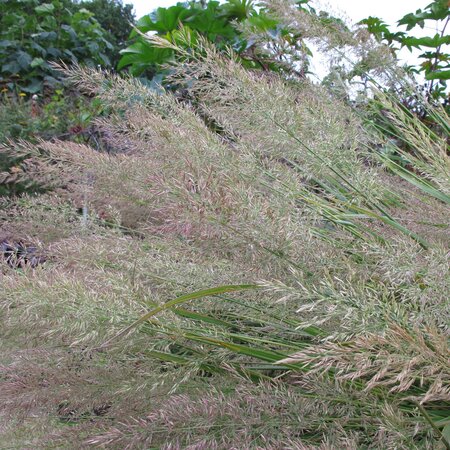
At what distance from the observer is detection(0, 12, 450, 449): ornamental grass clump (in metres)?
0.66

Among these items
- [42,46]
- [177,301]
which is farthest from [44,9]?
A: [177,301]

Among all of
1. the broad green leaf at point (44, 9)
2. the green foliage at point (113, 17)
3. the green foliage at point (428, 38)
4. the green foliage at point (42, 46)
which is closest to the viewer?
the green foliage at point (428, 38)

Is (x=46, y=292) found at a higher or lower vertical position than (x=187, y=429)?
higher

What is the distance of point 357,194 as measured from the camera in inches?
41.4

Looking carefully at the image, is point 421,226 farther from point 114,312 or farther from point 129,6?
point 129,6

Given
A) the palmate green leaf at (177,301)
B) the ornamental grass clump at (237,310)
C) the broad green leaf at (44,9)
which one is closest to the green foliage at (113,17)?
the broad green leaf at (44,9)

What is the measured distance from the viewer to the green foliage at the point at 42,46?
576cm

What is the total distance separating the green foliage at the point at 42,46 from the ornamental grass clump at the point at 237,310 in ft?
15.7

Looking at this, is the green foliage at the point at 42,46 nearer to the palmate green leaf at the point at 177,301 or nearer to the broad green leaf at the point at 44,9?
the broad green leaf at the point at 44,9

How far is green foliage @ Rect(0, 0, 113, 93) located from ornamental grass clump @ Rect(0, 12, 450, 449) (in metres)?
4.79

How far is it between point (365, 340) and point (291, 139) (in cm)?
61

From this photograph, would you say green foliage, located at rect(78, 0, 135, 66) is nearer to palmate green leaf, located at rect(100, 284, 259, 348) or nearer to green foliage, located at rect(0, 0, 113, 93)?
green foliage, located at rect(0, 0, 113, 93)

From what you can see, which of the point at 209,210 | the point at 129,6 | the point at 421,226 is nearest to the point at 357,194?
the point at 421,226

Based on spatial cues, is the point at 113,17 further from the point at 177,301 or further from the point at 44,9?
the point at 177,301
